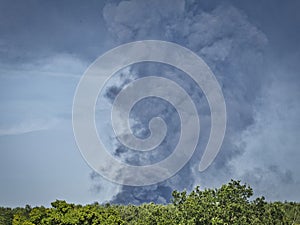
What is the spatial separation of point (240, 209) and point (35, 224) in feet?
87.2

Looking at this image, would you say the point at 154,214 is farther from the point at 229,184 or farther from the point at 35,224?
the point at 35,224

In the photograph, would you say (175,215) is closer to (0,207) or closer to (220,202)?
(220,202)

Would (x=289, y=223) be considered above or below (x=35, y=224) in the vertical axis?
below

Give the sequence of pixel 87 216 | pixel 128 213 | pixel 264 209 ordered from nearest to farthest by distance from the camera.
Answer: pixel 264 209, pixel 87 216, pixel 128 213

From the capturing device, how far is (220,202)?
3719 cm

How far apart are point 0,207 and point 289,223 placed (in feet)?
286

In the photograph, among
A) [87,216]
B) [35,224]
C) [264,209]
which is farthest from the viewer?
[35,224]

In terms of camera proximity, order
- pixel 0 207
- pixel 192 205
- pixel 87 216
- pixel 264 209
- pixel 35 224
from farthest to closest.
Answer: pixel 0 207 < pixel 35 224 < pixel 87 216 < pixel 264 209 < pixel 192 205

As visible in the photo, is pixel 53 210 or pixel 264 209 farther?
pixel 53 210

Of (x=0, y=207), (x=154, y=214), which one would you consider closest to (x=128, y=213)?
(x=154, y=214)

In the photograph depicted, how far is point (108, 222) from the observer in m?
49.4

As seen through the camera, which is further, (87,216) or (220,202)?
(87,216)

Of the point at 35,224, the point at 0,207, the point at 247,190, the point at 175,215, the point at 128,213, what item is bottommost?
the point at 175,215

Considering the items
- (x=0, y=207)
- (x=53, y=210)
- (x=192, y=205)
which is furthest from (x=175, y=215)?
(x=0, y=207)
